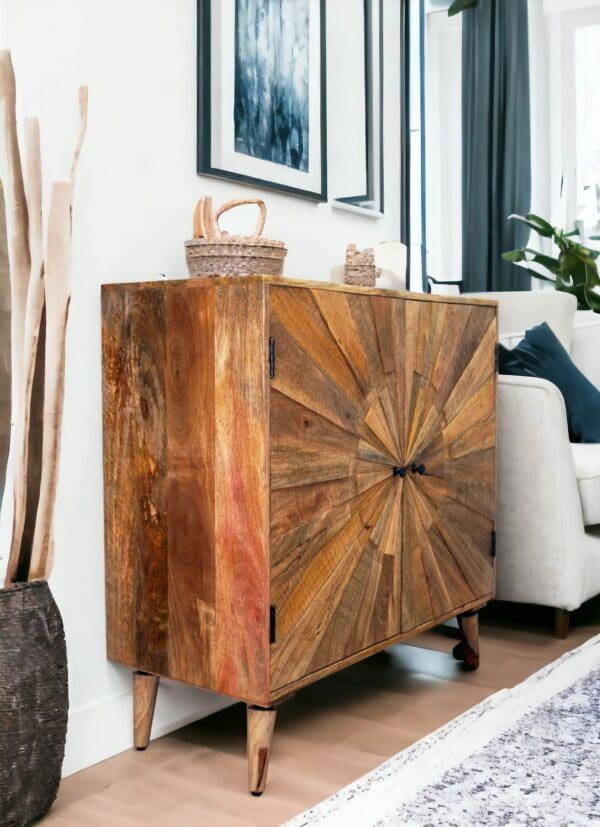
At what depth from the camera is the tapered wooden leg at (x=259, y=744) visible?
1753 mm

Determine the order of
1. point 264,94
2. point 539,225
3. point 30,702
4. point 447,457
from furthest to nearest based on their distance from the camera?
point 539,225 → point 264,94 → point 447,457 → point 30,702

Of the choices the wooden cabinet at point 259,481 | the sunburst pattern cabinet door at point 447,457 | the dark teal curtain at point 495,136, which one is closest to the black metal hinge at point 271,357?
the wooden cabinet at point 259,481

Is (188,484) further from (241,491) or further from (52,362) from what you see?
(52,362)

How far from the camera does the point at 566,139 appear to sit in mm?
4211

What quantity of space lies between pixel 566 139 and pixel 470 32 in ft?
2.04

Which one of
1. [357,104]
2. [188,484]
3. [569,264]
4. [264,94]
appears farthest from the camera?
[569,264]

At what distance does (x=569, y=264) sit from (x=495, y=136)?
723 millimetres

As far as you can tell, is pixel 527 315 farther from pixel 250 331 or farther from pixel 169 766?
pixel 169 766

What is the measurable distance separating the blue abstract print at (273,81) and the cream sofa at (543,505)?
0.89 m

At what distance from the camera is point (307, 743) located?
202 centimetres

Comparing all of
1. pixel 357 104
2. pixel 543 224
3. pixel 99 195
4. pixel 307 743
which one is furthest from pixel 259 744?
pixel 543 224

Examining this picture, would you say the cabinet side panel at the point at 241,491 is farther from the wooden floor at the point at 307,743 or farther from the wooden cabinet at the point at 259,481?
the wooden floor at the point at 307,743

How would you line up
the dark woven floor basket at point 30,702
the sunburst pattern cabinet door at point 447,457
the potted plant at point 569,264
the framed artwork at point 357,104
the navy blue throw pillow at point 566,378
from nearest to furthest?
the dark woven floor basket at point 30,702 → the sunburst pattern cabinet door at point 447,457 → the framed artwork at point 357,104 → the navy blue throw pillow at point 566,378 → the potted plant at point 569,264

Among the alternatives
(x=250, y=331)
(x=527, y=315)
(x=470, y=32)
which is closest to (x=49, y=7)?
(x=250, y=331)
